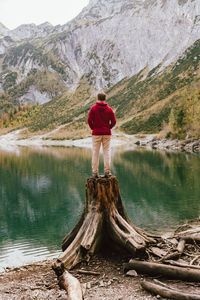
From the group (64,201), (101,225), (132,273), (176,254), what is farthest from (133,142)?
(132,273)

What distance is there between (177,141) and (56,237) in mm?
76974

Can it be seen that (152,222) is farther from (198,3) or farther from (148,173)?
(198,3)

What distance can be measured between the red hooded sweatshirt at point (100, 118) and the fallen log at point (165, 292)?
202 inches

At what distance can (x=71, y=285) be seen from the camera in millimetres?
7840

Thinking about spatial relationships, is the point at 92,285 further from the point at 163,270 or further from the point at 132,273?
the point at 163,270

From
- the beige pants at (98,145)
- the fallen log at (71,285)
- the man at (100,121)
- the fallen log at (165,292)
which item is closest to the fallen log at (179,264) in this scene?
the fallen log at (165,292)

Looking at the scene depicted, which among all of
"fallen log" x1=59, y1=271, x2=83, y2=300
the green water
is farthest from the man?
the green water

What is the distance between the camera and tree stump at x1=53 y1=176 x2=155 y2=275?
958cm

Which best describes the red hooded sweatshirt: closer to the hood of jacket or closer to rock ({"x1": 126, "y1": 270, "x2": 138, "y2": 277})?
the hood of jacket

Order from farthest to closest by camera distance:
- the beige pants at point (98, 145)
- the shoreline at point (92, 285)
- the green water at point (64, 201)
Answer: the green water at point (64, 201)
the beige pants at point (98, 145)
the shoreline at point (92, 285)

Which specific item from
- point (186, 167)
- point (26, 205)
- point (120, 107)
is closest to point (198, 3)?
point (120, 107)

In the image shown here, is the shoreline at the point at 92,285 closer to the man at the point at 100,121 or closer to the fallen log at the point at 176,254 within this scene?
the fallen log at the point at 176,254

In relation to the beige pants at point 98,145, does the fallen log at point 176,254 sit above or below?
below

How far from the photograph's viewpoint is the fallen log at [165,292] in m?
6.52
